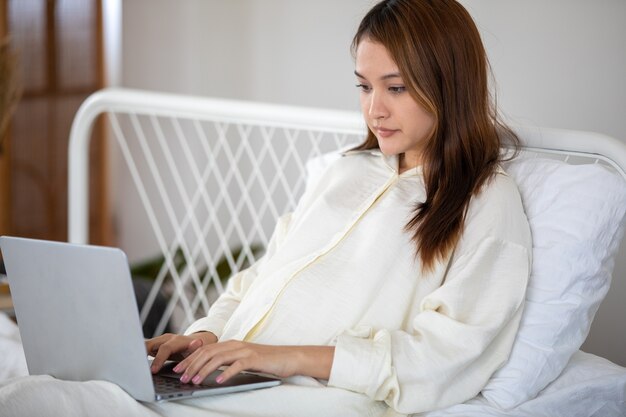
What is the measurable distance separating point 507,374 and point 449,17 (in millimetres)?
623

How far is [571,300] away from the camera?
1630mm

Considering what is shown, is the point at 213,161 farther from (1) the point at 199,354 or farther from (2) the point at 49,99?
(2) the point at 49,99

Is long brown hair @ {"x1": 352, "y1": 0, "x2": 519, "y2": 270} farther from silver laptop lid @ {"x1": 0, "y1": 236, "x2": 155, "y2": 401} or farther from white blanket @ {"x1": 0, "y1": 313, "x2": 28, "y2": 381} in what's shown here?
white blanket @ {"x1": 0, "y1": 313, "x2": 28, "y2": 381}

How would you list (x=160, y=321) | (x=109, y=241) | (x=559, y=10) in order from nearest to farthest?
1. (x=559, y=10)
2. (x=160, y=321)
3. (x=109, y=241)

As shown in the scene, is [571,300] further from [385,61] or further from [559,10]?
[559,10]

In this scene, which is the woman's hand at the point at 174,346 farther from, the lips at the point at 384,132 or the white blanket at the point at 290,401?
the lips at the point at 384,132

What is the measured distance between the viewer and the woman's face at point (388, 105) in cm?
169

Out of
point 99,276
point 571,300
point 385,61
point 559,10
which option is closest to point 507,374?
point 571,300

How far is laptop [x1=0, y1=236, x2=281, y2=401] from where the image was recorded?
1.35 meters

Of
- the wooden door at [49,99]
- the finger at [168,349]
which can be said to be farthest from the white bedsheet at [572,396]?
the wooden door at [49,99]

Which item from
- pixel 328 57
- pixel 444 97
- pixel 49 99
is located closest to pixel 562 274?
pixel 444 97

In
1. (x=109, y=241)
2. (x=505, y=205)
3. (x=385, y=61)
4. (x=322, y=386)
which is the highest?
(x=385, y=61)

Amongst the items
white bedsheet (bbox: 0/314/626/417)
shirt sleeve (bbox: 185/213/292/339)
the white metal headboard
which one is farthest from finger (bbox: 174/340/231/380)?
the white metal headboard

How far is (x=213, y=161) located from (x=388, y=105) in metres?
0.85
